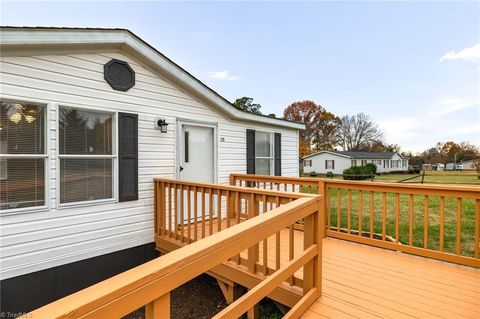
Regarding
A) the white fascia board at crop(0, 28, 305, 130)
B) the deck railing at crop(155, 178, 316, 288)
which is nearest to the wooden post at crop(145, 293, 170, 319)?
the deck railing at crop(155, 178, 316, 288)

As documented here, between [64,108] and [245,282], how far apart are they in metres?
Answer: 3.24

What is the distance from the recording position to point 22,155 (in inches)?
117

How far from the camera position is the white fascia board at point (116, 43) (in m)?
2.85

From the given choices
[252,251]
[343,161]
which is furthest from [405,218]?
[343,161]

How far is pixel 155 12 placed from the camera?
6266 mm

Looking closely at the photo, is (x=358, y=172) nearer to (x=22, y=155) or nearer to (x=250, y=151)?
(x=250, y=151)

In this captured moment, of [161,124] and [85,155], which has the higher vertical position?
[161,124]

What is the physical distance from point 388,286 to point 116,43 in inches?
184

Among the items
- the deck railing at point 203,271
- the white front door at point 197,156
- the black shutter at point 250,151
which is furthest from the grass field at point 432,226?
the deck railing at point 203,271

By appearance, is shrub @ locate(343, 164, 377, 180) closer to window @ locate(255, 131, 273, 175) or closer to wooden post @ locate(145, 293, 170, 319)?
window @ locate(255, 131, 273, 175)

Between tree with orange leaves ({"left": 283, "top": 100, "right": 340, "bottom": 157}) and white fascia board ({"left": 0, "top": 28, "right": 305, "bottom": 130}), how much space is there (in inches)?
1406

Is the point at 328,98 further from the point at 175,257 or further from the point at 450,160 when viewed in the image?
the point at 175,257

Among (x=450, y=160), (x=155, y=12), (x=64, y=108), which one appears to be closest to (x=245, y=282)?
(x=64, y=108)

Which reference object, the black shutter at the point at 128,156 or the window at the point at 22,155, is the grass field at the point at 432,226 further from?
the window at the point at 22,155
